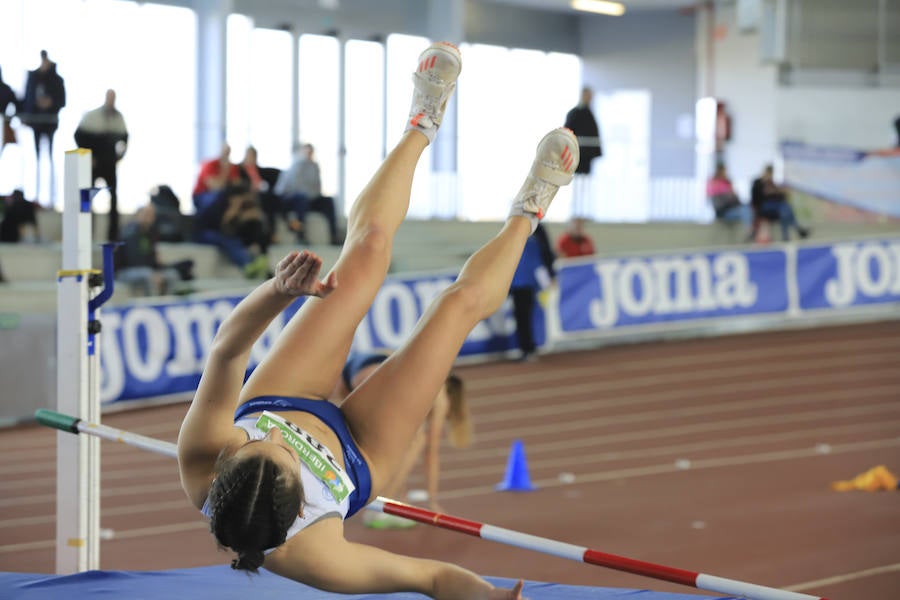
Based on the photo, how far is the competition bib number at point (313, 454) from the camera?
9.33ft

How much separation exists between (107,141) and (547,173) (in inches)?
275

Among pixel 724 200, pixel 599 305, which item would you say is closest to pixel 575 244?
pixel 599 305

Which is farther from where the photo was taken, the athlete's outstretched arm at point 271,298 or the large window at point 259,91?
the large window at point 259,91

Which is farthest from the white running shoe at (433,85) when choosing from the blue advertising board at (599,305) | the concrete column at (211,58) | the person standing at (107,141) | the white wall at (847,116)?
the white wall at (847,116)

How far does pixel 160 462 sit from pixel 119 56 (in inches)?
299

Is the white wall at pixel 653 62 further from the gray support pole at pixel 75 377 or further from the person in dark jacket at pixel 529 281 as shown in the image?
the gray support pole at pixel 75 377

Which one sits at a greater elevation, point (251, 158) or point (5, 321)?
point (251, 158)

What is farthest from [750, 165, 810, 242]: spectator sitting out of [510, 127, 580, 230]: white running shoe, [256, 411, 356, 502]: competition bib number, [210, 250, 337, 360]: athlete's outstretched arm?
[210, 250, 337, 360]: athlete's outstretched arm

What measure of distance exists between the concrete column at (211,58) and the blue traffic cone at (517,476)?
9.39 metres

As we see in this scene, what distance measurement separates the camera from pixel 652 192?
17.5m

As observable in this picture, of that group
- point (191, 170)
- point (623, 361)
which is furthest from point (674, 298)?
point (191, 170)

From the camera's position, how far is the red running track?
5.24 meters

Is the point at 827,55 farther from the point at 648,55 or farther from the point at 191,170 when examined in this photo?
the point at 191,170

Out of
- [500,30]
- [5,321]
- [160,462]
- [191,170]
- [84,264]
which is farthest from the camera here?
[500,30]
